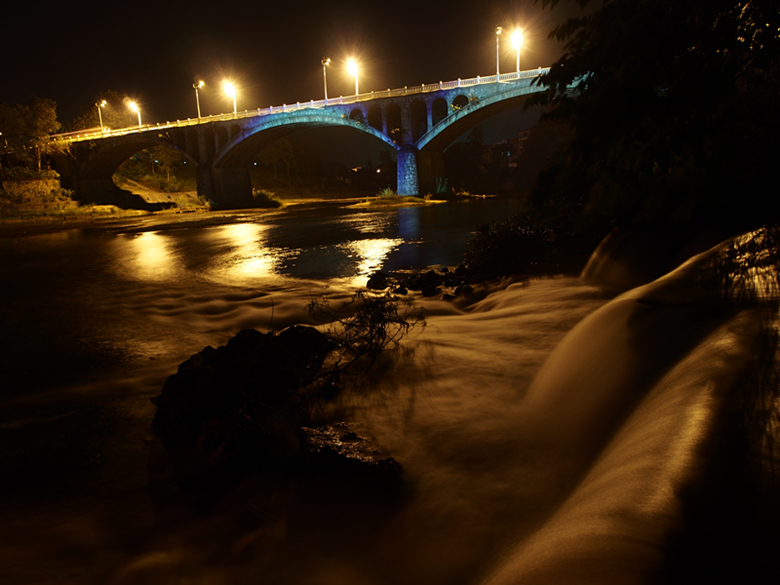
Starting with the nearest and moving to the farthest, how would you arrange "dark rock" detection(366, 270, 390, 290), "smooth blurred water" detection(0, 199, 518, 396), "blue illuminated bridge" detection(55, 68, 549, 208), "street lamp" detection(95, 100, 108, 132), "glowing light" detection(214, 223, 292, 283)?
"smooth blurred water" detection(0, 199, 518, 396)
"dark rock" detection(366, 270, 390, 290)
"glowing light" detection(214, 223, 292, 283)
"blue illuminated bridge" detection(55, 68, 549, 208)
"street lamp" detection(95, 100, 108, 132)

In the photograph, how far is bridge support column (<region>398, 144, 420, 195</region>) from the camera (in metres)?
45.7

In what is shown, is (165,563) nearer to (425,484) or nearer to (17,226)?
(425,484)

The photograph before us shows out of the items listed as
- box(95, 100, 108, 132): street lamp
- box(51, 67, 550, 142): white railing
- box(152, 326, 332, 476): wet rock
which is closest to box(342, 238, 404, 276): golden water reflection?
box(152, 326, 332, 476): wet rock

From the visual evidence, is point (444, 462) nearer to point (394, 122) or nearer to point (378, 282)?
point (378, 282)

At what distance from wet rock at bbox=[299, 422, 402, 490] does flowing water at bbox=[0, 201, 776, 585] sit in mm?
117

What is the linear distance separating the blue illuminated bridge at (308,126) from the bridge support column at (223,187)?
0.35 feet

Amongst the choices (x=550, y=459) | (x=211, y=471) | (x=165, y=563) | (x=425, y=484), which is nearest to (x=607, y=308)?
(x=550, y=459)

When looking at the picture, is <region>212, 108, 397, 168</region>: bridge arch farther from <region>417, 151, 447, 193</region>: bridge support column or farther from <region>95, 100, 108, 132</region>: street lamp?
<region>95, 100, 108, 132</region>: street lamp

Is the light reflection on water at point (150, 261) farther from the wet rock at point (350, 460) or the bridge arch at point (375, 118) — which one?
the bridge arch at point (375, 118)

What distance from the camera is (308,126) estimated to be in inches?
1964

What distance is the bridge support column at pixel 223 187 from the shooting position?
166 ft

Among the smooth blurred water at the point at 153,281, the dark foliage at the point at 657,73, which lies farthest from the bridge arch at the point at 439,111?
the dark foliage at the point at 657,73

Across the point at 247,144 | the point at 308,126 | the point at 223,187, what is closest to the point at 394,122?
the point at 308,126

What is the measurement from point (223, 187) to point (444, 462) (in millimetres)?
54246
